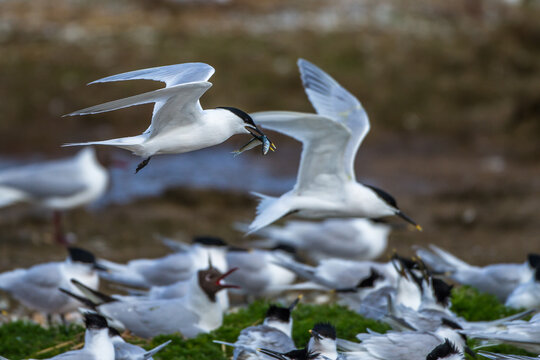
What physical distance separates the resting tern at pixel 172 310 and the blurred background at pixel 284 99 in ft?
11.7

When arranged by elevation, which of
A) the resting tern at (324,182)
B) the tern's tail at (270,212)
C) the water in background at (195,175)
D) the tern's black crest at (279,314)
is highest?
the resting tern at (324,182)

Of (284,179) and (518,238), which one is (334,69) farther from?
(518,238)

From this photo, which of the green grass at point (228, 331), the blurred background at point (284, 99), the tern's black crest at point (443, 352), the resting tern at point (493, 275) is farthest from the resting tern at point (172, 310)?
the blurred background at point (284, 99)

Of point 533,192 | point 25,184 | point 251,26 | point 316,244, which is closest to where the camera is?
point 316,244

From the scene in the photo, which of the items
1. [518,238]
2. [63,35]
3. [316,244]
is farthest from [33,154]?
[518,238]

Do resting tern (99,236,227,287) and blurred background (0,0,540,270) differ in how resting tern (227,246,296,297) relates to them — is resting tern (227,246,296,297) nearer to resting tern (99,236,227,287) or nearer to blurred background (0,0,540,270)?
resting tern (99,236,227,287)

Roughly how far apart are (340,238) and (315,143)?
133 inches

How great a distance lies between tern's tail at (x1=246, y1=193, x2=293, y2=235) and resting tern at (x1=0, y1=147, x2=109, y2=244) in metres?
4.53

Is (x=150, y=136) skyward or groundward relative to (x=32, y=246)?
skyward

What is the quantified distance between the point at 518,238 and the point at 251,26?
8477 millimetres

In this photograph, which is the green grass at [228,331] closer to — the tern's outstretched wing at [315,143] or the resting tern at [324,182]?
the resting tern at [324,182]

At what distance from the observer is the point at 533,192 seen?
38.4ft

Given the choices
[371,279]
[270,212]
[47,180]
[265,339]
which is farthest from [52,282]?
[47,180]

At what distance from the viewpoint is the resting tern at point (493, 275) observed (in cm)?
639
